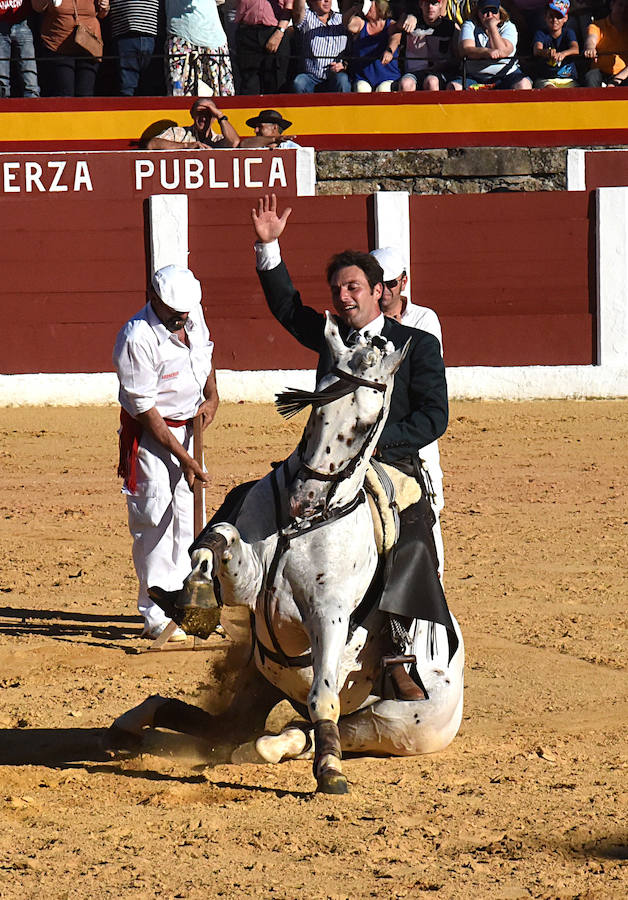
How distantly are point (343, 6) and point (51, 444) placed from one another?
6.70 meters

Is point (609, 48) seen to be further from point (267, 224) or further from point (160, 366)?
point (267, 224)

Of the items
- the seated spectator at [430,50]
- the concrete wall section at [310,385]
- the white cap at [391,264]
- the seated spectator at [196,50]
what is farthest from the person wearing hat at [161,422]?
the seated spectator at [430,50]

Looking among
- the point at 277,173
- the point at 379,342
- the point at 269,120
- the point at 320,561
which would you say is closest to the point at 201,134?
the point at 269,120

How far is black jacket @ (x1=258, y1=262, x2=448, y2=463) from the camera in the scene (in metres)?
4.52

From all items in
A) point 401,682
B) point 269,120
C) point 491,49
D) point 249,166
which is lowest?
point 401,682

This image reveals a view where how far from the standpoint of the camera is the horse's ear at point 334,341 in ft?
12.6

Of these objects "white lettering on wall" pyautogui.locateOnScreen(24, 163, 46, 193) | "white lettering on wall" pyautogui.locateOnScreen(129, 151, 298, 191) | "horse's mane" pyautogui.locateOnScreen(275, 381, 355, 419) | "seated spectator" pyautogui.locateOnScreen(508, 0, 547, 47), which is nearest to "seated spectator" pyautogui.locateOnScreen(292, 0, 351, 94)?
"white lettering on wall" pyautogui.locateOnScreen(129, 151, 298, 191)

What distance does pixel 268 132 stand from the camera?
1377 cm

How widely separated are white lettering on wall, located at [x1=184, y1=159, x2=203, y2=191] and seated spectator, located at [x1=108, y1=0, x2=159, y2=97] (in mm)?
1262

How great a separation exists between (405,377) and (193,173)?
30.2 feet

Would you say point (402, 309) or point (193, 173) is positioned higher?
point (193, 173)

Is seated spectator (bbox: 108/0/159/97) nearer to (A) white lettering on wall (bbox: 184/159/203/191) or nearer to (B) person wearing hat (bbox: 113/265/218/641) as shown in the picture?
(A) white lettering on wall (bbox: 184/159/203/191)

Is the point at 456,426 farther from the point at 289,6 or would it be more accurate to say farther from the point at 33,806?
the point at 33,806

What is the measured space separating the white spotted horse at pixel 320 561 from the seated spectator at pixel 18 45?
35.6 feet
